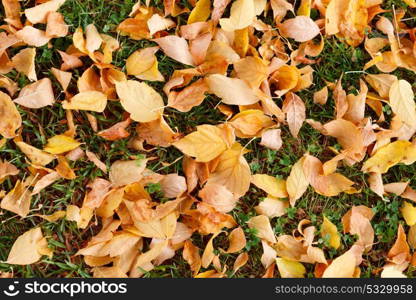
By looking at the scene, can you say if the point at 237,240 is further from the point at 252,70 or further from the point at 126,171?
the point at 252,70

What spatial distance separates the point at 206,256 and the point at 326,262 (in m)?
0.42

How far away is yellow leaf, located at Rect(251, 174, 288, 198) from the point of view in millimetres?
2242

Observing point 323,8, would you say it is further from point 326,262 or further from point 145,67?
point 326,262

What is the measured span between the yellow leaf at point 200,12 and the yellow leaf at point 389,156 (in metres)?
0.78

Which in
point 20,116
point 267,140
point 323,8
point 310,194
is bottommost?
point 310,194

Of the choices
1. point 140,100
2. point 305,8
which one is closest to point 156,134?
point 140,100

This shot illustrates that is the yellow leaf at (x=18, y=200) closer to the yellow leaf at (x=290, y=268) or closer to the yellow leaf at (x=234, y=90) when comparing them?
the yellow leaf at (x=234, y=90)

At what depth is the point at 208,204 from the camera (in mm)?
2182

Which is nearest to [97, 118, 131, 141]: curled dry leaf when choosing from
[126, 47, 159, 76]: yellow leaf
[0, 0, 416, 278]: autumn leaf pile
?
[0, 0, 416, 278]: autumn leaf pile

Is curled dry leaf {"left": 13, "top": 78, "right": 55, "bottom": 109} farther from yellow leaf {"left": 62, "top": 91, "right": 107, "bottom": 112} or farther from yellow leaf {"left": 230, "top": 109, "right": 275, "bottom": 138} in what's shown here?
yellow leaf {"left": 230, "top": 109, "right": 275, "bottom": 138}

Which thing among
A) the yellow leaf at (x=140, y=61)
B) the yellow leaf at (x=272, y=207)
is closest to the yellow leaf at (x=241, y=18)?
the yellow leaf at (x=140, y=61)

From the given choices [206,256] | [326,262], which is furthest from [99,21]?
[326,262]

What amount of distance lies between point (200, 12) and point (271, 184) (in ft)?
2.17

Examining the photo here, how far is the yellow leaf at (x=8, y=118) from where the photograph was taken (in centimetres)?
216
